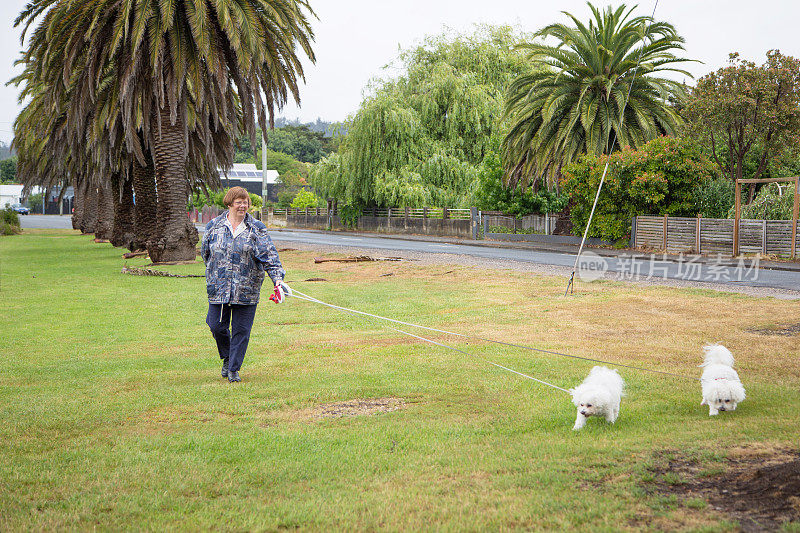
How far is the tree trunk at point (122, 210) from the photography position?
31.0 meters

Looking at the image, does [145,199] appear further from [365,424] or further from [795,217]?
[365,424]

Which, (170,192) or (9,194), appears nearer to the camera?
(170,192)

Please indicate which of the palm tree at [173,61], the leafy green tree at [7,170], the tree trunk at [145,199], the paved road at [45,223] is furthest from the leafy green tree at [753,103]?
the leafy green tree at [7,170]

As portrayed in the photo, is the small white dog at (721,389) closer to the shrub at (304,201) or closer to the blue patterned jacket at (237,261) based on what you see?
the blue patterned jacket at (237,261)

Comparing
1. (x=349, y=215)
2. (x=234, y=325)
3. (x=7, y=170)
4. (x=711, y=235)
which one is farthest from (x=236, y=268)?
(x=7, y=170)

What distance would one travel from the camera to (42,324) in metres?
10.9

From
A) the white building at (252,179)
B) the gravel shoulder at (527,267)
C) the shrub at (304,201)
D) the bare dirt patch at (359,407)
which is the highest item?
the white building at (252,179)

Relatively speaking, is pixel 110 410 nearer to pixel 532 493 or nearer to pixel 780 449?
pixel 532 493

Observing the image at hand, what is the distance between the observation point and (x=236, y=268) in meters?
6.95

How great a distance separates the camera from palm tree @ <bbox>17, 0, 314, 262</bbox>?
19.8 meters

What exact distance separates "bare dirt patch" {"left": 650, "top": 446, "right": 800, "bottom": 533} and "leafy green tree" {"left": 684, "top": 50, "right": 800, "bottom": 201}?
83.7 ft

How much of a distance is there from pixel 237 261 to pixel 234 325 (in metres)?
0.63

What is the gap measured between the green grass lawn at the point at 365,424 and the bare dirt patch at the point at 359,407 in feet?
0.33

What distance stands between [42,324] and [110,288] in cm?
559
